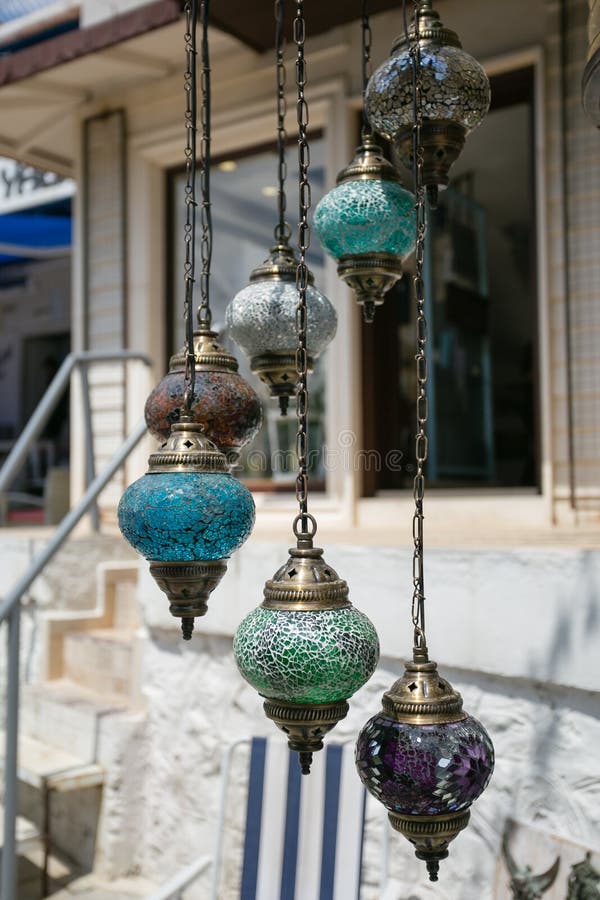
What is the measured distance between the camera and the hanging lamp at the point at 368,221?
1192 mm

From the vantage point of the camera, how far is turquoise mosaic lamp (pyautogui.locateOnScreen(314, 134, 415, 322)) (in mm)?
1193

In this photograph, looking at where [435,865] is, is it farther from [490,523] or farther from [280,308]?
[490,523]

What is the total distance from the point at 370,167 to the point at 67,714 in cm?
289

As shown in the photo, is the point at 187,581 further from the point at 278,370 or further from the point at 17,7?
the point at 17,7

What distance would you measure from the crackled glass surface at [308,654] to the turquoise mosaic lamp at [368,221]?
1.78 feet

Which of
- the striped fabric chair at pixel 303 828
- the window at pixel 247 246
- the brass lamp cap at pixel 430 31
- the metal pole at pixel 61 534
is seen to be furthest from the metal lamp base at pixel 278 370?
the window at pixel 247 246

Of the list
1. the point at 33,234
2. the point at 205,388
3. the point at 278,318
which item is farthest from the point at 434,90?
the point at 33,234

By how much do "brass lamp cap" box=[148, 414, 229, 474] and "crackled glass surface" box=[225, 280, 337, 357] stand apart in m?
0.30

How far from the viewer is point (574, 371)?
3.87 metres

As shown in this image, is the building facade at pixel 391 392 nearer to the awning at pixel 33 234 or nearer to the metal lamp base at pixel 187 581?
the awning at pixel 33 234

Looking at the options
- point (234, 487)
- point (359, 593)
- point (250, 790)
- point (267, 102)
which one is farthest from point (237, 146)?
point (234, 487)

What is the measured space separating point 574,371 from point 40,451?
8.08 m

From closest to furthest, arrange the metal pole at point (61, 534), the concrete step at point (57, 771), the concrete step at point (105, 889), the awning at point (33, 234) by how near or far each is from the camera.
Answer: the metal pole at point (61, 534), the concrete step at point (105, 889), the concrete step at point (57, 771), the awning at point (33, 234)

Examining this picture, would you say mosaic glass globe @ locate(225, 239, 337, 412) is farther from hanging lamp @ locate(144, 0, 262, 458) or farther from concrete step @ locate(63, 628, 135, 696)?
concrete step @ locate(63, 628, 135, 696)
